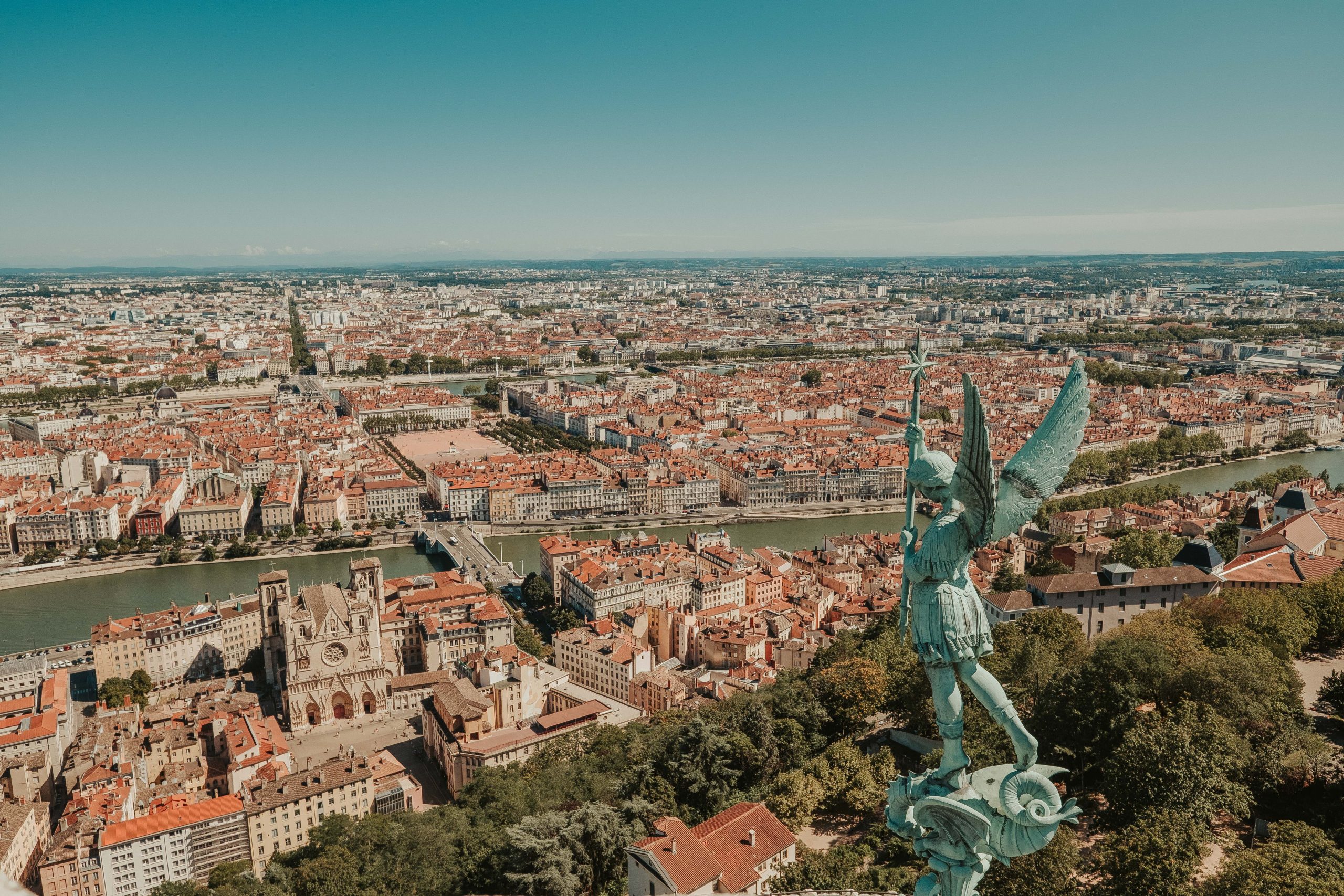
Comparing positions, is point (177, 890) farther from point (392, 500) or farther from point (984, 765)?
point (392, 500)

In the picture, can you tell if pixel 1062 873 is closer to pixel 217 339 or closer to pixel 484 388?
pixel 484 388

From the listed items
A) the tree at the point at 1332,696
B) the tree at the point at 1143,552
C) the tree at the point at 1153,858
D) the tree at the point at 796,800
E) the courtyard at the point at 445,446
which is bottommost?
the courtyard at the point at 445,446

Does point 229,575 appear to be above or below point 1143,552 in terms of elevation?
below

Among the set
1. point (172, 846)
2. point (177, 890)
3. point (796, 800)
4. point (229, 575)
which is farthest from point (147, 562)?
point (796, 800)

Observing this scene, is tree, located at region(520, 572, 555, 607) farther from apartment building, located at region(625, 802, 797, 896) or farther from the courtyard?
the courtyard

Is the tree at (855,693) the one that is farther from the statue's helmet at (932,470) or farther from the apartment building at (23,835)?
the apartment building at (23,835)

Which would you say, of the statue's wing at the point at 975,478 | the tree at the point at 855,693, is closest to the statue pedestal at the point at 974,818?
the statue's wing at the point at 975,478
